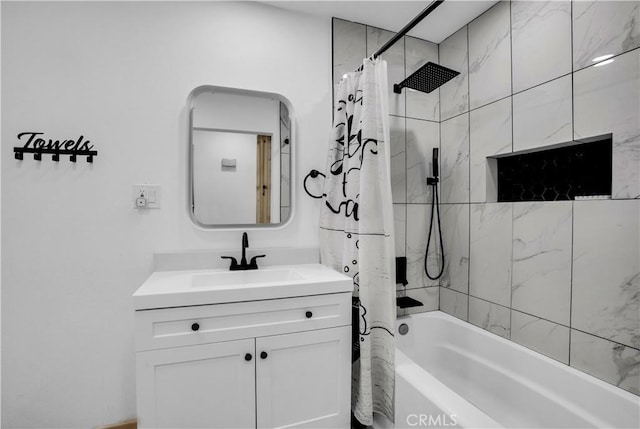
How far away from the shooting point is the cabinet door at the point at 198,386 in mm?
1138

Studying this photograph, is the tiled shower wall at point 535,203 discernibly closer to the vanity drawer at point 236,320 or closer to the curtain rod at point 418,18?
the curtain rod at point 418,18

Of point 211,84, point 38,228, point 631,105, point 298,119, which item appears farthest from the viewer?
point 298,119

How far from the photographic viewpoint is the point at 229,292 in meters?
1.21

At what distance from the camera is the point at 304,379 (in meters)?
1.32

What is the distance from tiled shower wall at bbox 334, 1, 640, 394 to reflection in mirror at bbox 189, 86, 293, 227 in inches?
22.4

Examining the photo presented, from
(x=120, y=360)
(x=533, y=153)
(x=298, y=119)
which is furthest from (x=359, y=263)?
(x=120, y=360)

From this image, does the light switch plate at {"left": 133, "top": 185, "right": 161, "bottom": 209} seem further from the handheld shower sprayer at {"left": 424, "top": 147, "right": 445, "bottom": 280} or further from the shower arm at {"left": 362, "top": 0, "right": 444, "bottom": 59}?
the handheld shower sprayer at {"left": 424, "top": 147, "right": 445, "bottom": 280}

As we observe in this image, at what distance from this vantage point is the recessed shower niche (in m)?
1.40

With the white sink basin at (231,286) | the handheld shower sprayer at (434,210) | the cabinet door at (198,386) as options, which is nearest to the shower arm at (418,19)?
the handheld shower sprayer at (434,210)

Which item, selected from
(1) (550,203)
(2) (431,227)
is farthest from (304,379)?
(1) (550,203)

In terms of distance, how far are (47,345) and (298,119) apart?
1.76 metres

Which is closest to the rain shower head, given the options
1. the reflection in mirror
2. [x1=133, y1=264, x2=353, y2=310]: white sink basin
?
the reflection in mirror

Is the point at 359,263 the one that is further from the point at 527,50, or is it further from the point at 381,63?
the point at 527,50

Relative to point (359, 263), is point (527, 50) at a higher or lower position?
higher
